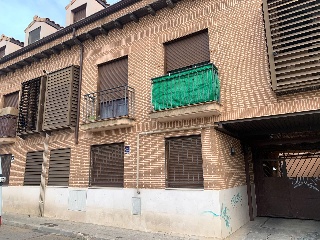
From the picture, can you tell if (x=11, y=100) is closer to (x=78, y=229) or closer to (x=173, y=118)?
(x=78, y=229)

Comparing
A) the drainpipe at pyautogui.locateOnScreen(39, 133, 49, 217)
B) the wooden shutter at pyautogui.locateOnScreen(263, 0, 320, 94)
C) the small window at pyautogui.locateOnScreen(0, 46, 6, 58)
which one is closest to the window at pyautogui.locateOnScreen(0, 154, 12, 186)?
the drainpipe at pyautogui.locateOnScreen(39, 133, 49, 217)

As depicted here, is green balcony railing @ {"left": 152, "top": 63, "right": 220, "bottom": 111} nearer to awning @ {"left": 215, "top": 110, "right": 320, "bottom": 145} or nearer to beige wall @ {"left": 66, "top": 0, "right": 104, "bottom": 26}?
awning @ {"left": 215, "top": 110, "right": 320, "bottom": 145}

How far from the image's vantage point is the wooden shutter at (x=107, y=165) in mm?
8883

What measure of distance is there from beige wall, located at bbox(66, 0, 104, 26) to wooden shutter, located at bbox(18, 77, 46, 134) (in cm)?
320

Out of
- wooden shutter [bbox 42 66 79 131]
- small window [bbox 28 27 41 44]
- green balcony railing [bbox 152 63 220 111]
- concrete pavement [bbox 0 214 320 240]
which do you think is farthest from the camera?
small window [bbox 28 27 41 44]

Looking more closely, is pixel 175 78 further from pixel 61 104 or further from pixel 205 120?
pixel 61 104

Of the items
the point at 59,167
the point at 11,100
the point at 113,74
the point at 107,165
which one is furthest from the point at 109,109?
the point at 11,100

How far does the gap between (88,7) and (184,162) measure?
339 inches

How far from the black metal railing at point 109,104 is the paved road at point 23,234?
4.04 m

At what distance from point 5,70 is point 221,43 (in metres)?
12.2

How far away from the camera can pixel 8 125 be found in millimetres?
12516

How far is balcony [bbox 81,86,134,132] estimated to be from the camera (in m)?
8.67

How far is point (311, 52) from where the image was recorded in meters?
6.09

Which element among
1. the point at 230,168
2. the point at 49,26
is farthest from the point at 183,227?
the point at 49,26
